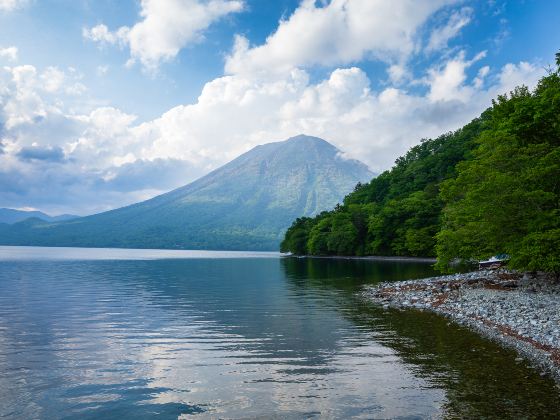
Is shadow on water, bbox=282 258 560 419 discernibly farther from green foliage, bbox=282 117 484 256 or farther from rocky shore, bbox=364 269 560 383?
green foliage, bbox=282 117 484 256

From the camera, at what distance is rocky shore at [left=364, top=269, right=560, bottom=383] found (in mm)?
17344

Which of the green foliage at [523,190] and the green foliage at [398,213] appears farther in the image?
the green foliage at [398,213]

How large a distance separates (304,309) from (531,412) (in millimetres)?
19817

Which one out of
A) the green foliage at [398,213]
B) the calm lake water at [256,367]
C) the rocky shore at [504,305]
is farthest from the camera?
the green foliage at [398,213]

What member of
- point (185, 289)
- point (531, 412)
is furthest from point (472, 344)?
point (185, 289)

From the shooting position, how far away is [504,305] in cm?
2594

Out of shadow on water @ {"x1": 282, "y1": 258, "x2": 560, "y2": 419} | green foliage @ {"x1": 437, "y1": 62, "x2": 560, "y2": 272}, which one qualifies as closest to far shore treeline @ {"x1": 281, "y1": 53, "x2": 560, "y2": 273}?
green foliage @ {"x1": 437, "y1": 62, "x2": 560, "y2": 272}

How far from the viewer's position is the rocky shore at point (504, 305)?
17.3m

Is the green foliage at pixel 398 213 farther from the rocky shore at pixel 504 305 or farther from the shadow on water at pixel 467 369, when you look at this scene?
the shadow on water at pixel 467 369

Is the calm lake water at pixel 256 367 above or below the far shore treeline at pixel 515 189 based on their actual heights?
below

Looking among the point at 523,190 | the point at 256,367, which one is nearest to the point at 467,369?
the point at 256,367

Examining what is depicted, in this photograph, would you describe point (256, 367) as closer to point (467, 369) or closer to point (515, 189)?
point (467, 369)

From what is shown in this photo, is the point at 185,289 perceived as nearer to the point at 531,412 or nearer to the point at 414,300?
the point at 414,300

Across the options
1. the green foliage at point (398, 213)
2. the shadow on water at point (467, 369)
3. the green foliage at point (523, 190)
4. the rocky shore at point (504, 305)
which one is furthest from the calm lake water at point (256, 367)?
the green foliage at point (398, 213)
